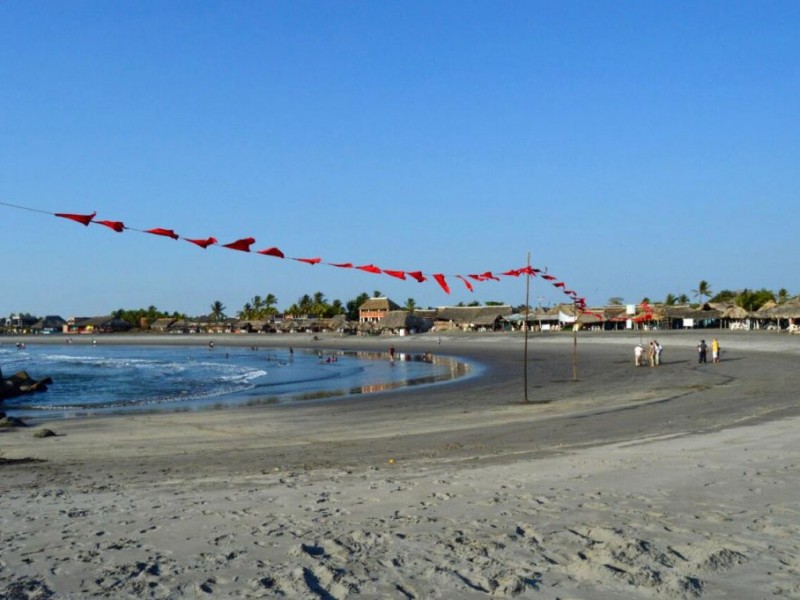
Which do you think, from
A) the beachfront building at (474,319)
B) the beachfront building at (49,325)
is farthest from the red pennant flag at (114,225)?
the beachfront building at (49,325)

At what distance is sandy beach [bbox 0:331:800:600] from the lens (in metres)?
5.17

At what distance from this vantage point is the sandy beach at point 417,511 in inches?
204

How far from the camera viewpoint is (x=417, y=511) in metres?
7.02

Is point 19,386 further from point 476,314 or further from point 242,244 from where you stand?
point 476,314

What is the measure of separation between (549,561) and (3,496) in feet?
19.6

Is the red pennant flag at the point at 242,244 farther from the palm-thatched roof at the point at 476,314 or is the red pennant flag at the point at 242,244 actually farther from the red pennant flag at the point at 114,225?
the palm-thatched roof at the point at 476,314

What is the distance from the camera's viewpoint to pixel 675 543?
5895 millimetres

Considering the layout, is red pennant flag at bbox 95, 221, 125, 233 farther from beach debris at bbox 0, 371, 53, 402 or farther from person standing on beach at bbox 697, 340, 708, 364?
person standing on beach at bbox 697, 340, 708, 364

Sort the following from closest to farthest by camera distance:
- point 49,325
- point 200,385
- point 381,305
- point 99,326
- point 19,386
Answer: point 19,386, point 200,385, point 381,305, point 99,326, point 49,325

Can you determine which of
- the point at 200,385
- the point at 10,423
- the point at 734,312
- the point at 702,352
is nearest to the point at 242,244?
the point at 10,423

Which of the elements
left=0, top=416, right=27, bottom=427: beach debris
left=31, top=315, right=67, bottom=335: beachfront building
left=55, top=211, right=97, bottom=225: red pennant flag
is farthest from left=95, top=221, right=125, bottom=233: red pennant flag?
left=31, top=315, right=67, bottom=335: beachfront building

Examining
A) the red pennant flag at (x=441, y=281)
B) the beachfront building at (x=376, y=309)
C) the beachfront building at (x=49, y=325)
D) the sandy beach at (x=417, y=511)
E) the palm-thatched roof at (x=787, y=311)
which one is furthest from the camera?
the beachfront building at (x=49, y=325)

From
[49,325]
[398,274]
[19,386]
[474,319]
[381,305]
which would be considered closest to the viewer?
[398,274]

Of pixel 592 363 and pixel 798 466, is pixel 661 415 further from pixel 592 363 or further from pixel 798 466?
pixel 592 363
